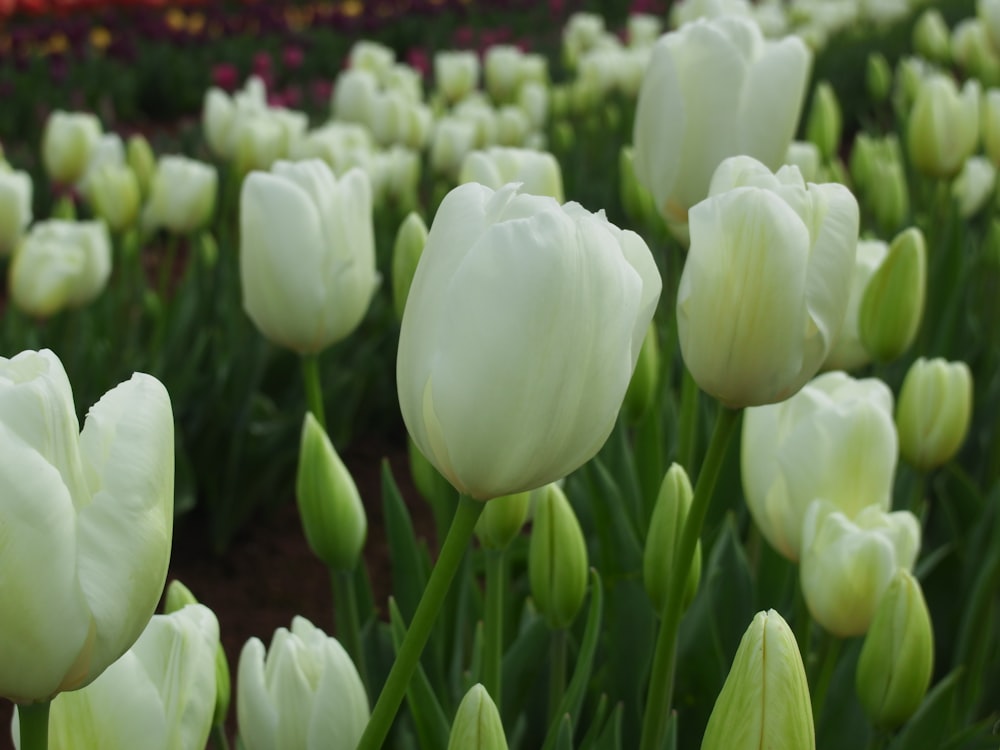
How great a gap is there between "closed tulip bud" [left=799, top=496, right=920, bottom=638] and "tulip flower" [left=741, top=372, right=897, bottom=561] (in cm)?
5

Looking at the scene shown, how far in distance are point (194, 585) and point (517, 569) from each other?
78cm

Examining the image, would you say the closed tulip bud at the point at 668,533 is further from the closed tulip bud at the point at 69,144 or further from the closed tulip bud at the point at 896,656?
the closed tulip bud at the point at 69,144

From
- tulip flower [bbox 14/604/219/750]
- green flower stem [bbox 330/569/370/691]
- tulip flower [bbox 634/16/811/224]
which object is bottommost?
green flower stem [bbox 330/569/370/691]

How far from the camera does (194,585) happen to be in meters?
2.46

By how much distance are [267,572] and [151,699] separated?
6.13 feet

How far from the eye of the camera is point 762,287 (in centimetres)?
84

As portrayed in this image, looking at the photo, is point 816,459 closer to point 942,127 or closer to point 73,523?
point 73,523

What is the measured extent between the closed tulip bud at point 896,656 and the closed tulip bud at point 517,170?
1.53 feet

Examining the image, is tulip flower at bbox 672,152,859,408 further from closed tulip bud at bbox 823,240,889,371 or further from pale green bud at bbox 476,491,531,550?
closed tulip bud at bbox 823,240,889,371

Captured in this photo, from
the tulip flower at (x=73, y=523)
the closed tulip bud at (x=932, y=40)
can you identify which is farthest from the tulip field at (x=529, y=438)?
the closed tulip bud at (x=932, y=40)

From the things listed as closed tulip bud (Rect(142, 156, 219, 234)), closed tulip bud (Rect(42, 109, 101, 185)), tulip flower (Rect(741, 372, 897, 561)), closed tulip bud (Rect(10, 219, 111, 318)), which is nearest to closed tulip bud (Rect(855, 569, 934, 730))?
tulip flower (Rect(741, 372, 897, 561))

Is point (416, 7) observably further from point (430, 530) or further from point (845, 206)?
point (845, 206)

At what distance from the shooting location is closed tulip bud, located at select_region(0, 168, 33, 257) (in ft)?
7.89

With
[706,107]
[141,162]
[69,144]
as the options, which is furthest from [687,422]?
[69,144]
